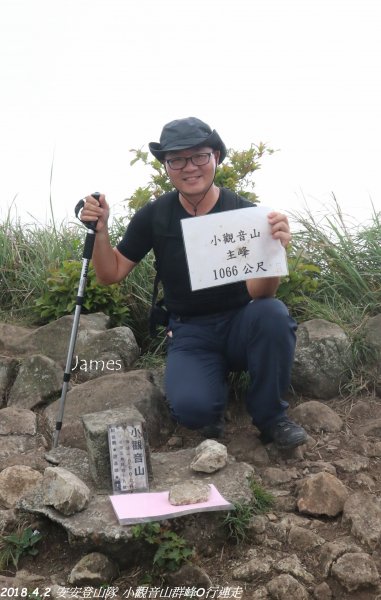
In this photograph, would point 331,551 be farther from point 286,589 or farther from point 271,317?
point 271,317

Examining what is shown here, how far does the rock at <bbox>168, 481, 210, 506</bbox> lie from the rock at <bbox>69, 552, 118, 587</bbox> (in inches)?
16.5

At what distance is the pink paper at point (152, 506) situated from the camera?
9.92 feet

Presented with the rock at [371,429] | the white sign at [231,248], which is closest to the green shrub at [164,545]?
the white sign at [231,248]

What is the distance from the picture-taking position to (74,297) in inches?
224

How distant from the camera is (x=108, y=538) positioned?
9.70 ft

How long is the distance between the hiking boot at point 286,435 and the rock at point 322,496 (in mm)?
406

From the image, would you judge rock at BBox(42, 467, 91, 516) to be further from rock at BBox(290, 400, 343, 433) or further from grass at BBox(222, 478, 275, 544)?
rock at BBox(290, 400, 343, 433)

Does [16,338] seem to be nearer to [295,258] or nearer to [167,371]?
[167,371]

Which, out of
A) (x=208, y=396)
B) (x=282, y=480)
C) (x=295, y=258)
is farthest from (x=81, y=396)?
(x=295, y=258)

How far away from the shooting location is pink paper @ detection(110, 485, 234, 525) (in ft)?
9.92

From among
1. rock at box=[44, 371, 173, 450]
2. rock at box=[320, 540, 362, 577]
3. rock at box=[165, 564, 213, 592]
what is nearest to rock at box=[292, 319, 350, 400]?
rock at box=[44, 371, 173, 450]

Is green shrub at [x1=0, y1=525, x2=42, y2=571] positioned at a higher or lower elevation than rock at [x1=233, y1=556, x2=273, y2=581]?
higher

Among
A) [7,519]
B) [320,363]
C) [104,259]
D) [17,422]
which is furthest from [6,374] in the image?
[320,363]

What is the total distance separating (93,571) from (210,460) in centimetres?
92
